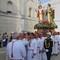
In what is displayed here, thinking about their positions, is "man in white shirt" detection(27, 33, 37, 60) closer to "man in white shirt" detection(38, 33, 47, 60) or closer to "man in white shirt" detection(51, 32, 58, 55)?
"man in white shirt" detection(38, 33, 47, 60)

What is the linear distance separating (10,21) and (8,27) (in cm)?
95

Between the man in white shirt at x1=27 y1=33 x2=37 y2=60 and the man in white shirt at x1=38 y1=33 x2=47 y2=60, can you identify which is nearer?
the man in white shirt at x1=27 y1=33 x2=37 y2=60

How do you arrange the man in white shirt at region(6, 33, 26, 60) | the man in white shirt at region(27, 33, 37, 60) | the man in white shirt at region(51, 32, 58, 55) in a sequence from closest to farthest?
the man in white shirt at region(6, 33, 26, 60)
the man in white shirt at region(27, 33, 37, 60)
the man in white shirt at region(51, 32, 58, 55)

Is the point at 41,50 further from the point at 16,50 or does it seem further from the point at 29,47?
the point at 16,50

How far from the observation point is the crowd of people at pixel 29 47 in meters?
7.70

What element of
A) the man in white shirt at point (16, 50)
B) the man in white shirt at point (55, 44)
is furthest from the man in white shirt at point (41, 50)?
the man in white shirt at point (55, 44)

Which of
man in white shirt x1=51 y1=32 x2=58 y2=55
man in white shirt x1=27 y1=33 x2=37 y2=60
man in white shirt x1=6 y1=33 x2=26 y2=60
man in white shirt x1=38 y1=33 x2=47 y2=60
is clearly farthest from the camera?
man in white shirt x1=51 y1=32 x2=58 y2=55

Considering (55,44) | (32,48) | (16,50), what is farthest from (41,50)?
(55,44)

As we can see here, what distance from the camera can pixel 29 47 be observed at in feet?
32.0

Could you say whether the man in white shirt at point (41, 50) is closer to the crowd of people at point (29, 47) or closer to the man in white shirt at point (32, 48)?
the crowd of people at point (29, 47)

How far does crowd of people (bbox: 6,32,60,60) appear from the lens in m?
7.70

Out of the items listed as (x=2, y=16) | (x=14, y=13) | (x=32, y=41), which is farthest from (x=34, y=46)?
(x=14, y=13)

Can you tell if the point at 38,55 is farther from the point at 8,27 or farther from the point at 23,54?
the point at 8,27

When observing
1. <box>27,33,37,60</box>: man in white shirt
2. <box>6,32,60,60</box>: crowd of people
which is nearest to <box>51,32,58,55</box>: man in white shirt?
<box>6,32,60,60</box>: crowd of people
